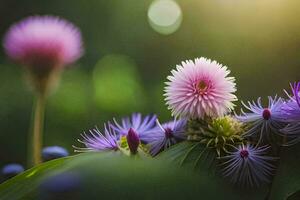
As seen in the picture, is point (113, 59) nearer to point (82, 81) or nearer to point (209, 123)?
point (82, 81)

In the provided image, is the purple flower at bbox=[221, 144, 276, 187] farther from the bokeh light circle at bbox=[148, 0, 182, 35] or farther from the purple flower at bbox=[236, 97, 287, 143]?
the bokeh light circle at bbox=[148, 0, 182, 35]

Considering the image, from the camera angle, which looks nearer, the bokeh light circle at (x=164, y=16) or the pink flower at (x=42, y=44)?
the pink flower at (x=42, y=44)

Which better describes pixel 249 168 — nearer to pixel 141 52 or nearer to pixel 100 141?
pixel 100 141

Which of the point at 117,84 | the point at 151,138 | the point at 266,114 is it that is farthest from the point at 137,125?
the point at 117,84

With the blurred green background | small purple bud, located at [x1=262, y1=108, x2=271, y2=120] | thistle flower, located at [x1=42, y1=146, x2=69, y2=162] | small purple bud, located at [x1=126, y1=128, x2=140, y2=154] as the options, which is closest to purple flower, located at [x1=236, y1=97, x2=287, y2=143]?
small purple bud, located at [x1=262, y1=108, x2=271, y2=120]

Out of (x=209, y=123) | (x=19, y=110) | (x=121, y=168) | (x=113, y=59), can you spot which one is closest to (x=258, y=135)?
(x=209, y=123)

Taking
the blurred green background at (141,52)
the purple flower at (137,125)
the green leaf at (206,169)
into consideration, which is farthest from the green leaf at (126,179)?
the blurred green background at (141,52)

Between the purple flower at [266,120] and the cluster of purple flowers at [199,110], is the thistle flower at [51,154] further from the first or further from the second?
the purple flower at [266,120]
